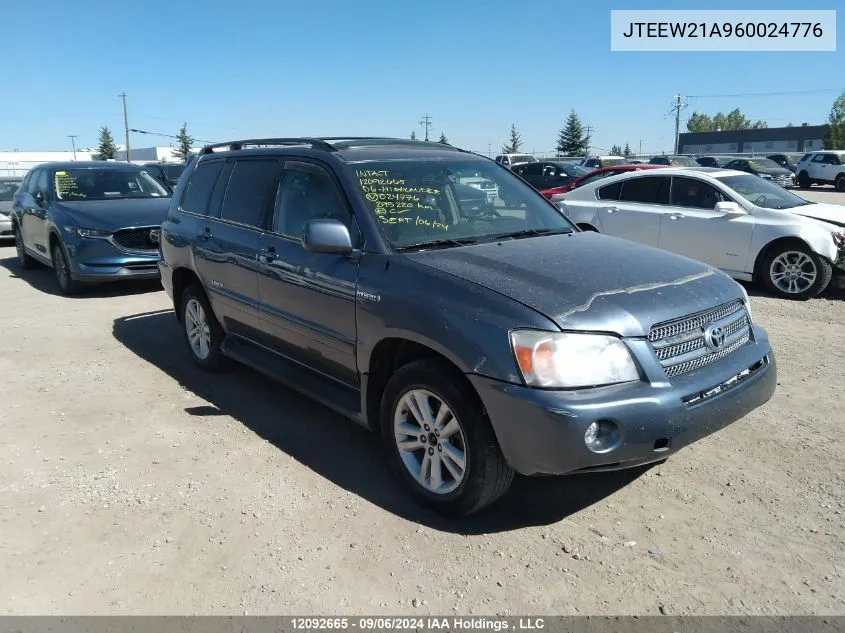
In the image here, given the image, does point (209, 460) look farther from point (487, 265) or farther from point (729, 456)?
point (729, 456)

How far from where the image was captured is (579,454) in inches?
115

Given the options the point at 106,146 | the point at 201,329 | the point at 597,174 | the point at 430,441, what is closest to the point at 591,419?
the point at 430,441

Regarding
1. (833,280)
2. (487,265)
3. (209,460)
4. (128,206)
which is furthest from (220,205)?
(833,280)

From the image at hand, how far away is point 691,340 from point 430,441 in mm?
1374

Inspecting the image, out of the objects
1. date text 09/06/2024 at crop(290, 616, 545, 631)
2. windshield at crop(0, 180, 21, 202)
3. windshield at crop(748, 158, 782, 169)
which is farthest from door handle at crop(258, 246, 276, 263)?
windshield at crop(748, 158, 782, 169)

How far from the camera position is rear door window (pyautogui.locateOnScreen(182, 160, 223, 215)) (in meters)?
5.51

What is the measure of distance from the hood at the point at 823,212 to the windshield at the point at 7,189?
16598 millimetres

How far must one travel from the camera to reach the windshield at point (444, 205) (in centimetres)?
395

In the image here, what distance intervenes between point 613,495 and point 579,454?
36.6 inches

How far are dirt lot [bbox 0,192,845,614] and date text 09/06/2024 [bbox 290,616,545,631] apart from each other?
6 centimetres

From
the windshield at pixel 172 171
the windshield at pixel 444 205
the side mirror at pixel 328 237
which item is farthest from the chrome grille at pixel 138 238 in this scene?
the windshield at pixel 172 171

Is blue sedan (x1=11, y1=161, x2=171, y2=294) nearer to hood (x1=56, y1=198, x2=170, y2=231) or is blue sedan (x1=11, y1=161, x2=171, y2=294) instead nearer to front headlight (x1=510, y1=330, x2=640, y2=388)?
hood (x1=56, y1=198, x2=170, y2=231)

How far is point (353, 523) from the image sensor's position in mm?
3457

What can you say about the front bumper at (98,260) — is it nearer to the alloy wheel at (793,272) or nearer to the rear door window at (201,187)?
the rear door window at (201,187)
